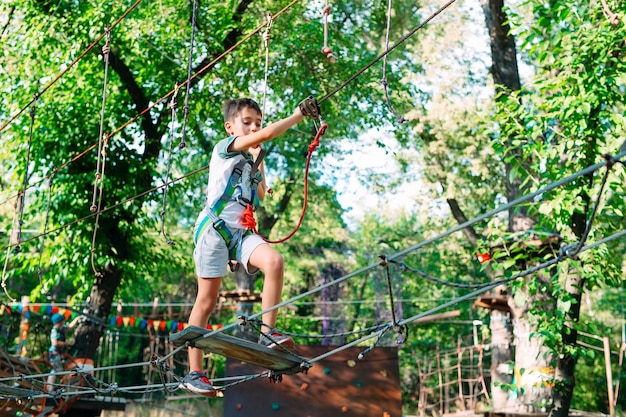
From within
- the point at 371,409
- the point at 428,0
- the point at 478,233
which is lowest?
the point at 371,409

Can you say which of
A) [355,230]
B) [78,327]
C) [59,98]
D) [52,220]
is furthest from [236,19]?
[355,230]

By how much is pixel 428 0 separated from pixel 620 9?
8.85m

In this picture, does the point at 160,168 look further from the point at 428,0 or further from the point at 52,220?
the point at 428,0

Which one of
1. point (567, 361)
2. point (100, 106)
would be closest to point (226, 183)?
point (567, 361)

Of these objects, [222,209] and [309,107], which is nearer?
[309,107]

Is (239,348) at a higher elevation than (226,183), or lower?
lower

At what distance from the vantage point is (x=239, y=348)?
122 inches

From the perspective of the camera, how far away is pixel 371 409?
7.47m

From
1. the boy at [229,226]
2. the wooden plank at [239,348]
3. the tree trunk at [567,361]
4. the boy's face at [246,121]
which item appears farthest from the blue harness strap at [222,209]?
the tree trunk at [567,361]

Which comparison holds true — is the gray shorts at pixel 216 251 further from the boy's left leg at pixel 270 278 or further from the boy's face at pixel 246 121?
the boy's face at pixel 246 121

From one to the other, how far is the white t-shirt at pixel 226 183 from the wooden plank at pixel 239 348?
0.55 m

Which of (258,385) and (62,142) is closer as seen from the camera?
(258,385)

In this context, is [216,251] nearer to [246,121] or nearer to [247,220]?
[247,220]

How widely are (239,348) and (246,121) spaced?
1.02 metres
